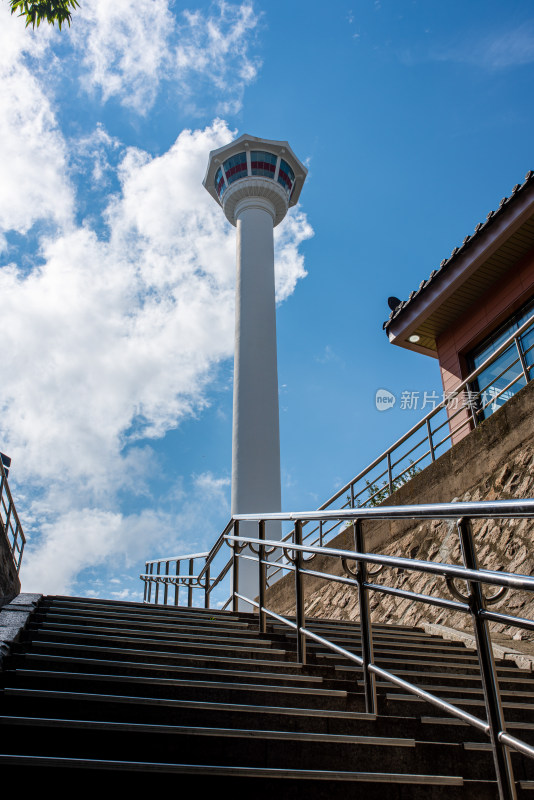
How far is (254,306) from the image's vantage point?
21.9 meters

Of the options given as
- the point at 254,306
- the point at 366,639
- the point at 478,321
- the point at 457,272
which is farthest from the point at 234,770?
the point at 254,306

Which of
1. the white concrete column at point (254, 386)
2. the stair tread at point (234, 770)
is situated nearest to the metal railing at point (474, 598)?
the stair tread at point (234, 770)

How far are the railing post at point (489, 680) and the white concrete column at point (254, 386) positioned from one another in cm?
1505

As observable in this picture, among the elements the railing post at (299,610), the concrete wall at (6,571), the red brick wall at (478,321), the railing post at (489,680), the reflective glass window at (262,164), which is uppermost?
the reflective glass window at (262,164)

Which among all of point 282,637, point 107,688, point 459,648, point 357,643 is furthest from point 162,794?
point 459,648

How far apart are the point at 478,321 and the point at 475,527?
20.1ft

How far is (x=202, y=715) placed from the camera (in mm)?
2678

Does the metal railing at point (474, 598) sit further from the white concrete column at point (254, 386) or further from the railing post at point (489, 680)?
the white concrete column at point (254, 386)

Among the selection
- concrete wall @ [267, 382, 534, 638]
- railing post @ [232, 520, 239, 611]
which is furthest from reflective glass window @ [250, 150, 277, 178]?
railing post @ [232, 520, 239, 611]

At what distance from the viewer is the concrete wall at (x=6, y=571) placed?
33.2ft

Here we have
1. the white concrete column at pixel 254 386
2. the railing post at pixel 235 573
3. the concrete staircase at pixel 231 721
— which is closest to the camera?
the concrete staircase at pixel 231 721

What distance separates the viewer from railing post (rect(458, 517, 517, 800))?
2012 mm

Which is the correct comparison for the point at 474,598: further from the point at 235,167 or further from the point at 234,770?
the point at 235,167

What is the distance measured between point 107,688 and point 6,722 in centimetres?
74
